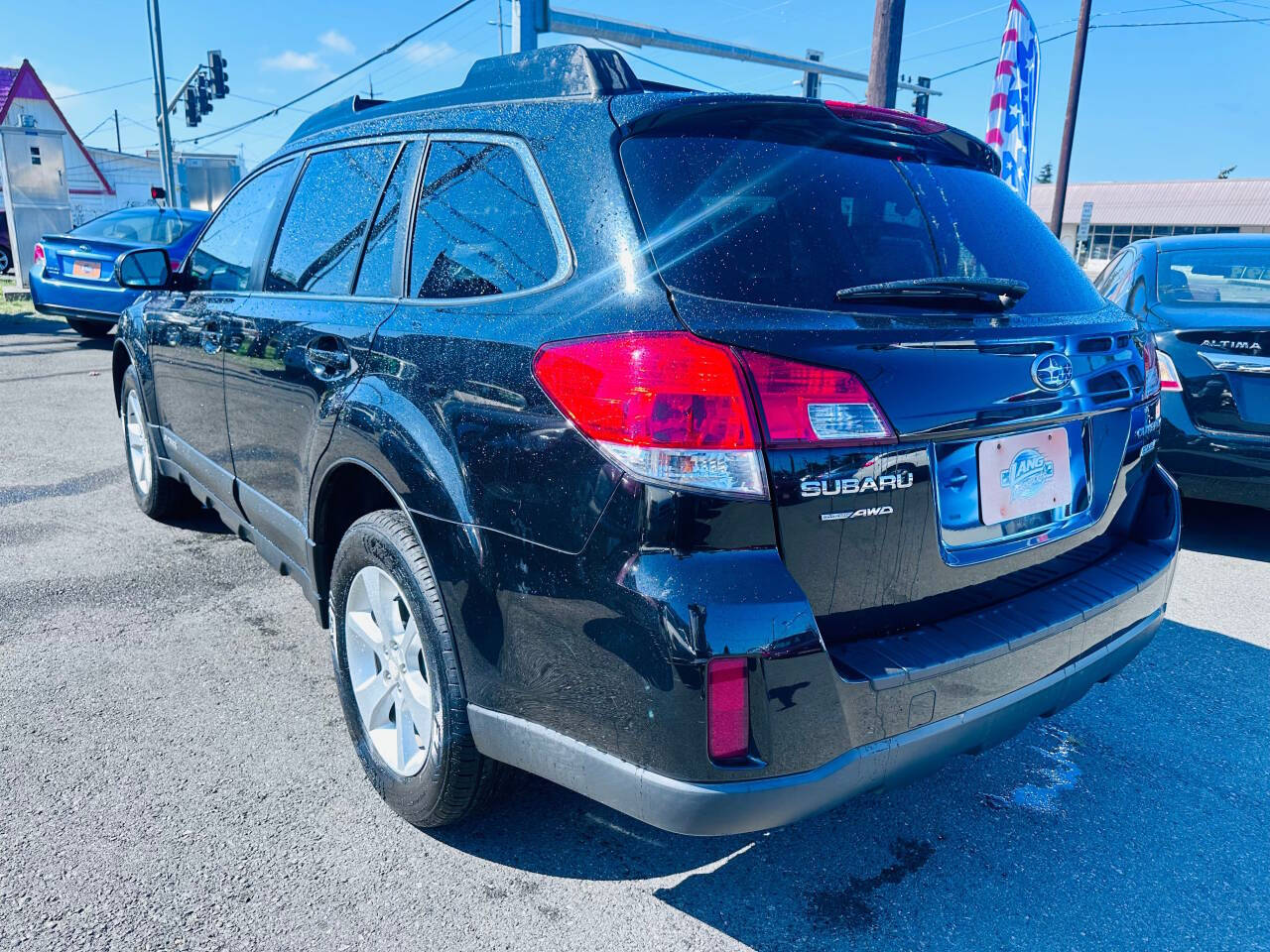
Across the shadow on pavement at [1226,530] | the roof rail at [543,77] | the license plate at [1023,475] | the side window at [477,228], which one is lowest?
the shadow on pavement at [1226,530]

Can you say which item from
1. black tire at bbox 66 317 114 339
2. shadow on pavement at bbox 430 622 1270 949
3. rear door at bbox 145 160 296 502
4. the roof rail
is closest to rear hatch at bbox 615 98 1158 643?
the roof rail

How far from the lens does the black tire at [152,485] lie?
4.45 metres

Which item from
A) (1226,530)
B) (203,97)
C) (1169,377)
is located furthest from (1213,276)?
(203,97)

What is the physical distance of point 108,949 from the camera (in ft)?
6.31

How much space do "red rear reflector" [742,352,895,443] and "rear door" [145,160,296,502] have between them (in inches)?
91.8

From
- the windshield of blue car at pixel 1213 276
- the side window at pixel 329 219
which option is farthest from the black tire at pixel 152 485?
the windshield of blue car at pixel 1213 276

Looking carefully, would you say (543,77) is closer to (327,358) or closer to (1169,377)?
(327,358)

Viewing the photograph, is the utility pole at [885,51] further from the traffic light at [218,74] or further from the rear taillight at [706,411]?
the traffic light at [218,74]

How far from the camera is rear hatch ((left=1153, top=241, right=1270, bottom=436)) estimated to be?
4.27 meters

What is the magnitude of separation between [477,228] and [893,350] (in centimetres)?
102

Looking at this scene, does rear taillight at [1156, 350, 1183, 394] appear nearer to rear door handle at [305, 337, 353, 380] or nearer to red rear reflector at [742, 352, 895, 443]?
red rear reflector at [742, 352, 895, 443]

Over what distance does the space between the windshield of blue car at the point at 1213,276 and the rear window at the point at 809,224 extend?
2897mm

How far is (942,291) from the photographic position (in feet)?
6.31

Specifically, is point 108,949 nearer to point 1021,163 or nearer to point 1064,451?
point 1064,451
